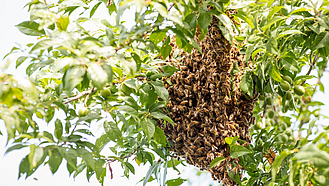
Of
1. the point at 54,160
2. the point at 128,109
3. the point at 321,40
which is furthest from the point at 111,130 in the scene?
→ the point at 321,40

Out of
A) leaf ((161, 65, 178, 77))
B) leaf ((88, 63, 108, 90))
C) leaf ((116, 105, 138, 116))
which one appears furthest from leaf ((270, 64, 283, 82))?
leaf ((88, 63, 108, 90))

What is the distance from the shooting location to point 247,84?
102 centimetres

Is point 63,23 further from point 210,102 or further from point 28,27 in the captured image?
point 210,102

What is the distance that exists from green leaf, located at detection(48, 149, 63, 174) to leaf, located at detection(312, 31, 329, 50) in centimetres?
66

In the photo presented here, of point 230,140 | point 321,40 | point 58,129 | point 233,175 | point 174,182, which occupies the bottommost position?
point 174,182

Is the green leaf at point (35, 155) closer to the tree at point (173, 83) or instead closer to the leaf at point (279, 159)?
the tree at point (173, 83)

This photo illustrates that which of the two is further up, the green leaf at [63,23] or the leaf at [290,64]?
the green leaf at [63,23]

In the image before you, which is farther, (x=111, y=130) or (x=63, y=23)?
(x=111, y=130)

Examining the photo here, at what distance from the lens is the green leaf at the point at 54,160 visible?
2.43ft

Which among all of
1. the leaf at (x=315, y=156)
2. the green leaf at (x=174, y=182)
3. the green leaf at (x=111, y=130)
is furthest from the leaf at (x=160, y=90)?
the green leaf at (x=174, y=182)

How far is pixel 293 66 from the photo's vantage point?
37.8 inches

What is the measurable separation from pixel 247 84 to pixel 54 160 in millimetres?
547

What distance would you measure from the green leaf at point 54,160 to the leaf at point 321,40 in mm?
655

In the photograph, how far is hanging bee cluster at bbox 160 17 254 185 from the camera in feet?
3.36
